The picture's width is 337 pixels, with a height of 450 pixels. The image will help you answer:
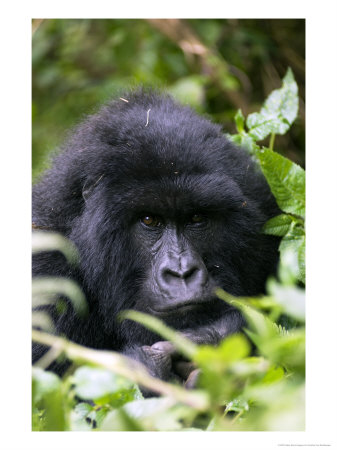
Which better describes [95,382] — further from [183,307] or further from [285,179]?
[285,179]

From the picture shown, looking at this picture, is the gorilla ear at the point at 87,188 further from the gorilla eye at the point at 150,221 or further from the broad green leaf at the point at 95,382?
the broad green leaf at the point at 95,382

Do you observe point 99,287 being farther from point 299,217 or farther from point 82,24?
point 82,24

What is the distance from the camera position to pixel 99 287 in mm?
2961

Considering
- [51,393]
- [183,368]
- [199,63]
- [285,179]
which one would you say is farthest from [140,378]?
[199,63]

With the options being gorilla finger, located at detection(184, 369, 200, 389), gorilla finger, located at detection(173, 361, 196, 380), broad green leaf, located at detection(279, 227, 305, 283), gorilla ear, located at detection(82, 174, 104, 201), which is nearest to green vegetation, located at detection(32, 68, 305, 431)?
gorilla finger, located at detection(184, 369, 200, 389)

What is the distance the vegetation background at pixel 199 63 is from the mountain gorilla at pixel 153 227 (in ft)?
8.78

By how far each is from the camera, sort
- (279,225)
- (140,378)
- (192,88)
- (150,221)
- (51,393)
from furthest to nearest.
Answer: (192,88) < (279,225) < (150,221) < (51,393) < (140,378)

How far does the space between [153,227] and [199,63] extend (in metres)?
3.87

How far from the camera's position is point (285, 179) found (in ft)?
9.85

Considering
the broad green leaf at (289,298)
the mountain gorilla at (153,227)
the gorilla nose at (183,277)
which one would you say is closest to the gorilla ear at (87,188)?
the mountain gorilla at (153,227)

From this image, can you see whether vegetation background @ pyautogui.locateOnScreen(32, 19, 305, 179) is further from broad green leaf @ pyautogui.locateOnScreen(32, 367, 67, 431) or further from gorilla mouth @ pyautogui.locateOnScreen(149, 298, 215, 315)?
broad green leaf @ pyautogui.locateOnScreen(32, 367, 67, 431)

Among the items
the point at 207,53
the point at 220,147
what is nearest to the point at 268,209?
the point at 220,147

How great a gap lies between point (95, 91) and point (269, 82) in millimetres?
1945

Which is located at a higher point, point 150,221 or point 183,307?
point 150,221
